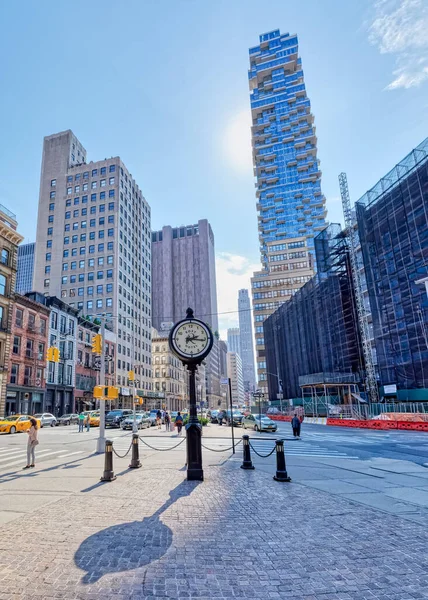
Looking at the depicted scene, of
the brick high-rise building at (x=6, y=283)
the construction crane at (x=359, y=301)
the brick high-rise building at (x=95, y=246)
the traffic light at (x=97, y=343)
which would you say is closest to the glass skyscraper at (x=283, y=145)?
the construction crane at (x=359, y=301)

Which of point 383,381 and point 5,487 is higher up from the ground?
point 383,381

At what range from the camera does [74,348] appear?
57.2m

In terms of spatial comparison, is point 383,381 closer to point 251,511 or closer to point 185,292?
point 251,511

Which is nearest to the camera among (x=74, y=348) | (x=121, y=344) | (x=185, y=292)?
(x=74, y=348)

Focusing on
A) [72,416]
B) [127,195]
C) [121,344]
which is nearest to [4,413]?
[72,416]

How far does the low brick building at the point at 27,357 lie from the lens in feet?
139

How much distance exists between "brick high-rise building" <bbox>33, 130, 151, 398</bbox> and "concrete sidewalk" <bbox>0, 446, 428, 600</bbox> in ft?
Result: 214

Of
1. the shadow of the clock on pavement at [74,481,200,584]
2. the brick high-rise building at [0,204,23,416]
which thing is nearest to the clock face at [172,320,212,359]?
the shadow of the clock on pavement at [74,481,200,584]

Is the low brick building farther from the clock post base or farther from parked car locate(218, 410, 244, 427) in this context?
the clock post base

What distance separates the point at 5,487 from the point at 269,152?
486ft

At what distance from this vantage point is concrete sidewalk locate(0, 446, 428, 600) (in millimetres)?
3963

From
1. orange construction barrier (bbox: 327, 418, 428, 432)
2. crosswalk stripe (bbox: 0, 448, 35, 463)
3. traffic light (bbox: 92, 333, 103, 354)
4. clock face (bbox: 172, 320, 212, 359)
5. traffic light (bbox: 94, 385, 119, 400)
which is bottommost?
orange construction barrier (bbox: 327, 418, 428, 432)

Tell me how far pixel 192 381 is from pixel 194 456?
1996 millimetres

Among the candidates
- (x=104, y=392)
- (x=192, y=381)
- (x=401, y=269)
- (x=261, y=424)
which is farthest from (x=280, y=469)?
(x=401, y=269)
